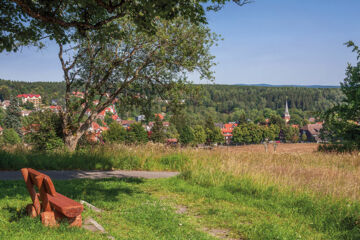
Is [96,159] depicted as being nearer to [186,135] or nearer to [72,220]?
[72,220]

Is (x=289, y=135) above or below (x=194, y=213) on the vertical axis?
below

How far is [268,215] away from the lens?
5.78 meters

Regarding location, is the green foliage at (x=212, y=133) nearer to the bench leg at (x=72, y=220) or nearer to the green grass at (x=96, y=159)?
the green grass at (x=96, y=159)

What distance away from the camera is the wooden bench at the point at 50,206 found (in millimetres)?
4113

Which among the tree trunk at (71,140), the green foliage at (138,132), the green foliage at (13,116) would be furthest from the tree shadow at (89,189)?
the green foliage at (13,116)

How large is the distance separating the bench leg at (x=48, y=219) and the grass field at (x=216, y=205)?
10 centimetres

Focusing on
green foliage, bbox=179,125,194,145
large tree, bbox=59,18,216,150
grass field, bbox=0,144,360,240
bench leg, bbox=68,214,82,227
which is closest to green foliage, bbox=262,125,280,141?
green foliage, bbox=179,125,194,145

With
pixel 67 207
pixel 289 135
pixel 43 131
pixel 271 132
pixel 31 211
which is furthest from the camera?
pixel 289 135

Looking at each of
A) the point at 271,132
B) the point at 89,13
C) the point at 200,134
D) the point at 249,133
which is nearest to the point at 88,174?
the point at 89,13

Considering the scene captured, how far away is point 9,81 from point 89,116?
163557 mm

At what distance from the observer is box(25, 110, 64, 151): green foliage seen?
1408cm

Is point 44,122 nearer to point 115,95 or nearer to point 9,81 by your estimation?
point 115,95

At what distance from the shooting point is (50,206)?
174 inches

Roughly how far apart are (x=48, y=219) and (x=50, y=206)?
0.67 feet
